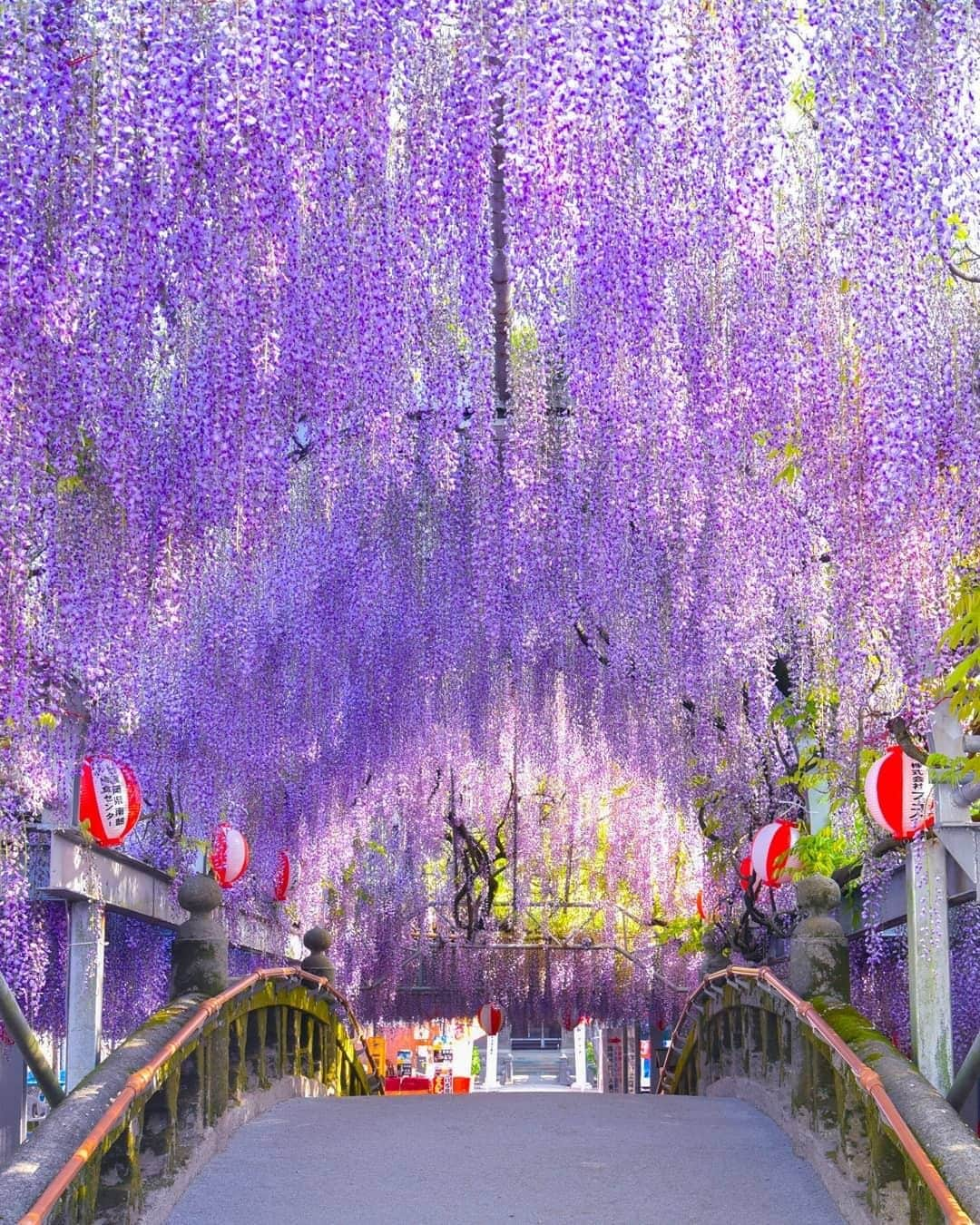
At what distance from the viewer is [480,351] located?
595cm

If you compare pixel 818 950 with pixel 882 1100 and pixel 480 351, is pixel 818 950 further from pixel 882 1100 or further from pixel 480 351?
pixel 480 351

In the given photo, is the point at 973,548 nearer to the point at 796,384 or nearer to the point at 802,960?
the point at 796,384

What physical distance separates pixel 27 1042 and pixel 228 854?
9.84 feet

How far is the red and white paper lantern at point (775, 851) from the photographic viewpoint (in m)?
9.34

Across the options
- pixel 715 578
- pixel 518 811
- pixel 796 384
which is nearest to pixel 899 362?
pixel 796 384

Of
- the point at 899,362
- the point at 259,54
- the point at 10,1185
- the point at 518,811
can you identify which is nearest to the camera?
the point at 10,1185

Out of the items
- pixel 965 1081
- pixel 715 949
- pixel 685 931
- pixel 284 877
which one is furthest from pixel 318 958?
pixel 685 931

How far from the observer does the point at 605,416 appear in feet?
21.0

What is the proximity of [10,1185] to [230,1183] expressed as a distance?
2105 mm

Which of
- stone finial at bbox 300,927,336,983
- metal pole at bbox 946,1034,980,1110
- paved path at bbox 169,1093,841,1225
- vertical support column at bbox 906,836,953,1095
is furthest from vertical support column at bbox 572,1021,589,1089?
metal pole at bbox 946,1034,980,1110

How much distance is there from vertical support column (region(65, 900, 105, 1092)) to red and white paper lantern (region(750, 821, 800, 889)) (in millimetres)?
4019

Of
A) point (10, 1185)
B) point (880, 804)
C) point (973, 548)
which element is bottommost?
point (10, 1185)

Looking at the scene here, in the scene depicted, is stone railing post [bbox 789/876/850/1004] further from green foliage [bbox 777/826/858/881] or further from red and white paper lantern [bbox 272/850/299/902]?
red and white paper lantern [bbox 272/850/299/902]

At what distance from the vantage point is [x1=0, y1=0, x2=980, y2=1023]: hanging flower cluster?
4672 millimetres
